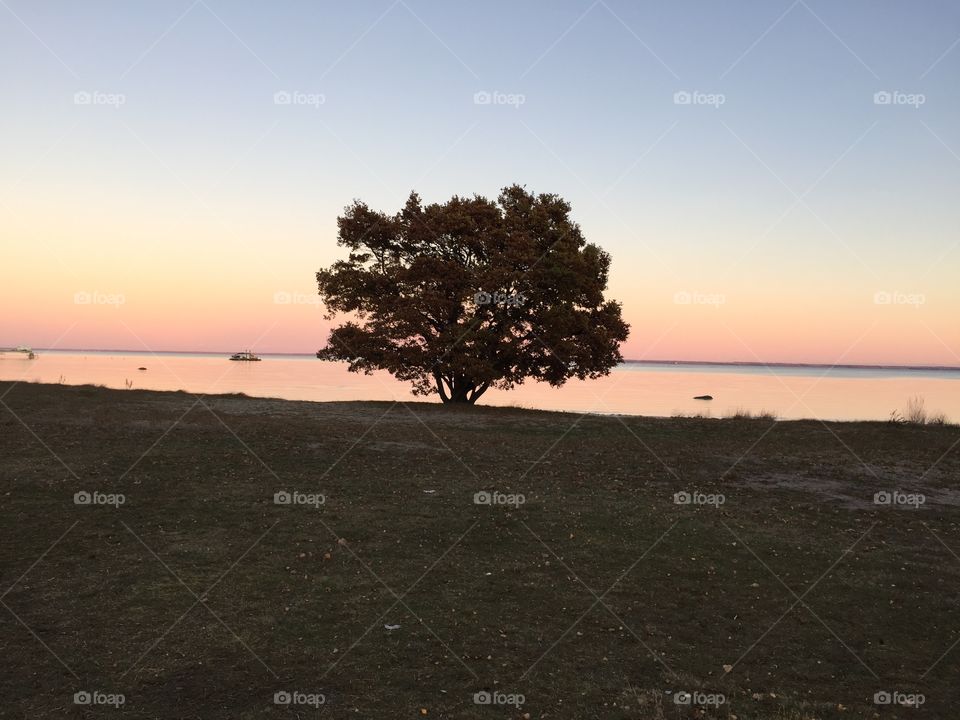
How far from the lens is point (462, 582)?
35.3ft

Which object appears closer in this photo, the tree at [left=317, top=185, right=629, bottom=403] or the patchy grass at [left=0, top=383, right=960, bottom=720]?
the patchy grass at [left=0, top=383, right=960, bottom=720]

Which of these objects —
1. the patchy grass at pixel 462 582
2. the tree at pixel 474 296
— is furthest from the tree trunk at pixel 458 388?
the patchy grass at pixel 462 582

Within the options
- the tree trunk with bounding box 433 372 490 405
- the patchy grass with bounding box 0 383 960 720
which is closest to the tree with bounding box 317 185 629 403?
the tree trunk with bounding box 433 372 490 405

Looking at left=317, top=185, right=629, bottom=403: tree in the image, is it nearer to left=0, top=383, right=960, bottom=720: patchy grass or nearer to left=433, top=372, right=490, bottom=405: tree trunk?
left=433, top=372, right=490, bottom=405: tree trunk

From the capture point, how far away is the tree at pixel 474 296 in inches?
1380

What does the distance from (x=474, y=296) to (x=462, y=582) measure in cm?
2541

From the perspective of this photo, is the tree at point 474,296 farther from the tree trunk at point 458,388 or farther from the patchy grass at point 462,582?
the patchy grass at point 462,582

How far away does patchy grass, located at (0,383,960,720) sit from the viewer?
7.73 metres

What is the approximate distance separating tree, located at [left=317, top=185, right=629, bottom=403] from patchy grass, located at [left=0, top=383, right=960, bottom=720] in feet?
49.7

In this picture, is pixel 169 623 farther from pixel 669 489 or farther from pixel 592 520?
pixel 669 489

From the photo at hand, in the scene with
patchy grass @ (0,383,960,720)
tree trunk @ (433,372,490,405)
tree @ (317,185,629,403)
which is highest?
tree @ (317,185,629,403)

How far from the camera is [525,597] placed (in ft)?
33.9

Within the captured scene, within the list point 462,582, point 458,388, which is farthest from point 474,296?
point 462,582

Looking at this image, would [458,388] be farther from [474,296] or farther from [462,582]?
[462,582]
